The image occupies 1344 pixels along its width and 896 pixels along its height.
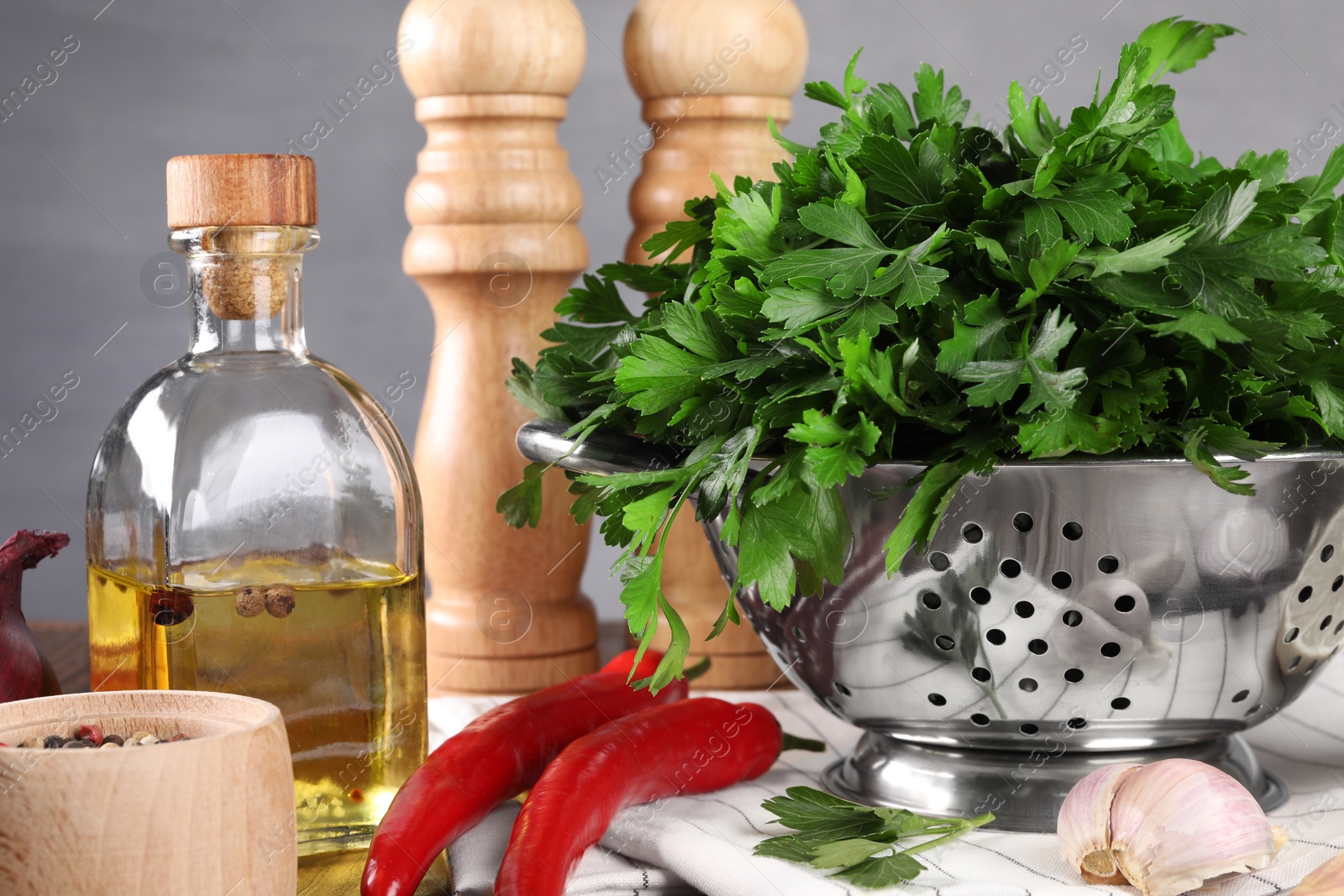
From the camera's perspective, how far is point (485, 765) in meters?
0.67

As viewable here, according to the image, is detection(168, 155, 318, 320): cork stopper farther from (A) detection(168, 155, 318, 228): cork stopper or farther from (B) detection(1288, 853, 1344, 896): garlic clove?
(B) detection(1288, 853, 1344, 896): garlic clove

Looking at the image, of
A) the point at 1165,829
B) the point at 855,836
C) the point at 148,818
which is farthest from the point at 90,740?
the point at 1165,829

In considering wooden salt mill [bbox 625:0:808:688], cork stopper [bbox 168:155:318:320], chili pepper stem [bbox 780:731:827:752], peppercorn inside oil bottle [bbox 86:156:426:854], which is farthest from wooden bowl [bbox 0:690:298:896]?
wooden salt mill [bbox 625:0:808:688]

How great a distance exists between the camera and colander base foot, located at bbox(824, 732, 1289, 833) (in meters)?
0.64

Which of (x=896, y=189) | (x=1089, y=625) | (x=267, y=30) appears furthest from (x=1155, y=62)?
(x=267, y=30)

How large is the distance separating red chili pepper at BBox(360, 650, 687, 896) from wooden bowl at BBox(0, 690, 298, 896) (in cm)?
7

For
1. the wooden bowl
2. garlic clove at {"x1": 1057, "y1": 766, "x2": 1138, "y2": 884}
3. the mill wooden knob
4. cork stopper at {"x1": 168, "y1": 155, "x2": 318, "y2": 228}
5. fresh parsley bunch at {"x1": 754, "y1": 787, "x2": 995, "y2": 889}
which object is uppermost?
the mill wooden knob

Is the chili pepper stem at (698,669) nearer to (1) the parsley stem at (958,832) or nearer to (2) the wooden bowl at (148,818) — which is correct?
(1) the parsley stem at (958,832)

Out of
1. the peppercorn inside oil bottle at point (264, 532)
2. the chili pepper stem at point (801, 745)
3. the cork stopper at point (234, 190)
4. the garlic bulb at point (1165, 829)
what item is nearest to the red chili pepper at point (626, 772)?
the chili pepper stem at point (801, 745)

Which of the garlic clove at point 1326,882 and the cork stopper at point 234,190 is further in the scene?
the cork stopper at point 234,190

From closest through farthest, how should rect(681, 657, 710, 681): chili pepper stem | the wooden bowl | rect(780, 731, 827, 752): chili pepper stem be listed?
the wooden bowl
rect(780, 731, 827, 752): chili pepper stem
rect(681, 657, 710, 681): chili pepper stem

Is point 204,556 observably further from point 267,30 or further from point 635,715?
point 267,30

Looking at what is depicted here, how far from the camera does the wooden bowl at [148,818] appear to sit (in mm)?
466

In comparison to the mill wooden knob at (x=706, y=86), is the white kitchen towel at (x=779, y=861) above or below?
below
